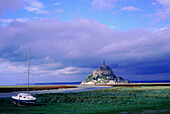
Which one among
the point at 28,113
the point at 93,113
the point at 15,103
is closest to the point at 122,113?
the point at 93,113

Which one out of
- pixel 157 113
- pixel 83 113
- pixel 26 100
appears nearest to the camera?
pixel 157 113

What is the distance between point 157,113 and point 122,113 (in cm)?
429

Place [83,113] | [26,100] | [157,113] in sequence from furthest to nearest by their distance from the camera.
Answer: [26,100] < [83,113] < [157,113]

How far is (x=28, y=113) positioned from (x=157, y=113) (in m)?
16.7

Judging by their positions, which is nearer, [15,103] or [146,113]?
[146,113]

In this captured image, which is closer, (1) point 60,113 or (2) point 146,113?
(2) point 146,113

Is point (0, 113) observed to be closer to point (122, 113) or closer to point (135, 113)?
point (122, 113)

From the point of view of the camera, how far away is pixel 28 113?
26.5 metres

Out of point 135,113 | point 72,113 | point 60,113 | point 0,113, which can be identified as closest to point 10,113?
point 0,113

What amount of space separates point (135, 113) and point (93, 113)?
17.6 ft

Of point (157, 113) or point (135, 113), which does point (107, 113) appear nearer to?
point (135, 113)

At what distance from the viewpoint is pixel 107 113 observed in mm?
25375

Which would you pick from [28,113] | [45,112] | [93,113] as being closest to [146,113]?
[93,113]

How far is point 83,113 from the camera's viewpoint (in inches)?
1029
